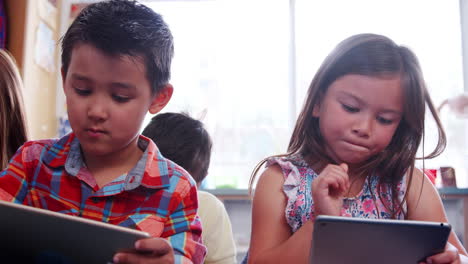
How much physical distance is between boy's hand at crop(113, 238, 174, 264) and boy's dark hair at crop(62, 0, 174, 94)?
337 millimetres

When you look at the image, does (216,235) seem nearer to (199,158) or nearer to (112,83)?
(199,158)

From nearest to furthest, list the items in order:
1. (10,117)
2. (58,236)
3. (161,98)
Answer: (58,236) → (161,98) → (10,117)

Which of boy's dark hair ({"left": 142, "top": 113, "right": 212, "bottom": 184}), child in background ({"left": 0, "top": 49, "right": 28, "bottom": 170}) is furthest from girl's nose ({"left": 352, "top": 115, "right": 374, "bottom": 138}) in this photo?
child in background ({"left": 0, "top": 49, "right": 28, "bottom": 170})

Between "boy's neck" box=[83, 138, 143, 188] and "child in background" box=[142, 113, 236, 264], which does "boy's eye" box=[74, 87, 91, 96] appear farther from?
"child in background" box=[142, 113, 236, 264]

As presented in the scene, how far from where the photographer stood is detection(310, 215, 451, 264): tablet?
2.35 ft

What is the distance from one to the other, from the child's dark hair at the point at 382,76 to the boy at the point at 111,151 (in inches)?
13.5

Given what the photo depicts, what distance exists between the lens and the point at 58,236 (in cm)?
61

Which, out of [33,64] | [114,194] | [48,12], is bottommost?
[114,194]

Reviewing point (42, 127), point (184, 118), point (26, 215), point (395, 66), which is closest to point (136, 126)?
point (26, 215)

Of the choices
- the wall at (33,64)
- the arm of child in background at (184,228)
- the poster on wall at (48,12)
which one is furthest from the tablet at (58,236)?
the poster on wall at (48,12)

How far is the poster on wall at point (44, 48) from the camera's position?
2.79 meters

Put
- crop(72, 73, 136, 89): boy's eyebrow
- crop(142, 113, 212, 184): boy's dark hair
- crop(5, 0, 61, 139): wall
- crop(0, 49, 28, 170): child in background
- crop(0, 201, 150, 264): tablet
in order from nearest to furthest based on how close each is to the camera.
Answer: crop(0, 201, 150, 264): tablet → crop(72, 73, 136, 89): boy's eyebrow → crop(0, 49, 28, 170): child in background → crop(142, 113, 212, 184): boy's dark hair → crop(5, 0, 61, 139): wall

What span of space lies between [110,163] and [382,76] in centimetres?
56

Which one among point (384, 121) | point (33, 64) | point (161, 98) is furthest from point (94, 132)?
point (33, 64)
